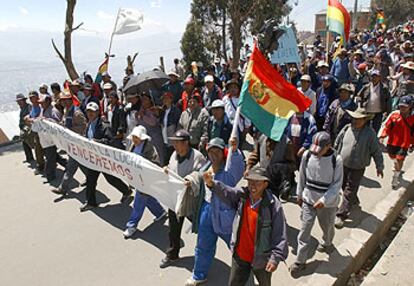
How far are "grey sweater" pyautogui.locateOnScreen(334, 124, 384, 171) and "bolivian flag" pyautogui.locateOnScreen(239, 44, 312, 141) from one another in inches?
53.0

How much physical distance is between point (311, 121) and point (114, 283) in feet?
11.2

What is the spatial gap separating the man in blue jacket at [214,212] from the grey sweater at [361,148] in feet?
5.95

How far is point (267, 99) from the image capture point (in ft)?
13.3

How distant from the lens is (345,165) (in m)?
5.10

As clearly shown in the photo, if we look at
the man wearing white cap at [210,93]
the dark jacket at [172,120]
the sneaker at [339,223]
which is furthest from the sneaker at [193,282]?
the man wearing white cap at [210,93]

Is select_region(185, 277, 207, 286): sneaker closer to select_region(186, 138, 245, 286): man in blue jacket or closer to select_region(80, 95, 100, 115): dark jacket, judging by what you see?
select_region(186, 138, 245, 286): man in blue jacket

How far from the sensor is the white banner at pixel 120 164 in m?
4.55

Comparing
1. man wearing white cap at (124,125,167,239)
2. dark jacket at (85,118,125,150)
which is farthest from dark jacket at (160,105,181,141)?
man wearing white cap at (124,125,167,239)

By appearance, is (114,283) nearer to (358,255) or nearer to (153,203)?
(153,203)

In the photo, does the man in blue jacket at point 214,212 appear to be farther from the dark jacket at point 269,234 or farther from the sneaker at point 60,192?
the sneaker at point 60,192

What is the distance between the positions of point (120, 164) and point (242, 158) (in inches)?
83.6

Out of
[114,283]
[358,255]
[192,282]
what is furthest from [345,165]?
[114,283]

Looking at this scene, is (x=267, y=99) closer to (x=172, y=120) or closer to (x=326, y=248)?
(x=326, y=248)

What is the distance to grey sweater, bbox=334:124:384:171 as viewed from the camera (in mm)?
4906
